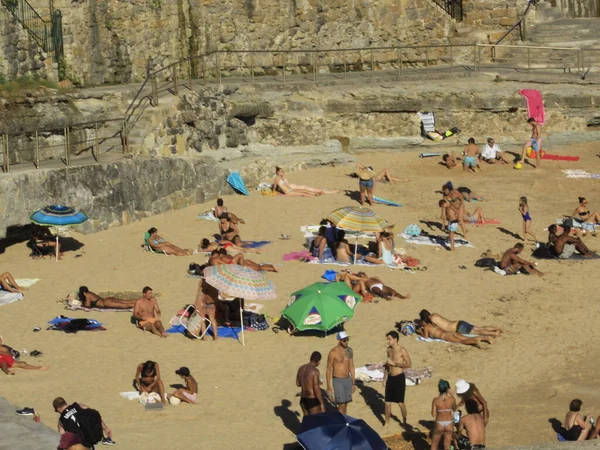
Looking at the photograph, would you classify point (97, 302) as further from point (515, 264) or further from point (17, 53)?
point (17, 53)

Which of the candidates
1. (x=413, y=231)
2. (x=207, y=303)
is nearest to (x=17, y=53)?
(x=413, y=231)

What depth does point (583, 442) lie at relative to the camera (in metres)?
13.4

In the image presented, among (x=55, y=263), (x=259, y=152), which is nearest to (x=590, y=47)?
(x=259, y=152)

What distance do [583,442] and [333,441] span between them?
2.41 m

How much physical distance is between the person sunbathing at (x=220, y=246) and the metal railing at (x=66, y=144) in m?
2.76

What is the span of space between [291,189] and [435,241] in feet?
12.9

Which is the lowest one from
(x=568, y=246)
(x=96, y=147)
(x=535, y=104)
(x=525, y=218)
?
(x=568, y=246)

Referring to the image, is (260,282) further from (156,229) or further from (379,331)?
(156,229)

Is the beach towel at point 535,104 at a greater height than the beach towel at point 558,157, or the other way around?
the beach towel at point 535,104

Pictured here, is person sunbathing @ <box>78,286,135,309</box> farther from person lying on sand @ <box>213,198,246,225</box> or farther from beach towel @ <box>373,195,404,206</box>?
beach towel @ <box>373,195,404,206</box>

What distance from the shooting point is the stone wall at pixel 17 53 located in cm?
2775

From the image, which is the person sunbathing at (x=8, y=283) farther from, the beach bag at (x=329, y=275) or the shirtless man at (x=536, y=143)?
the shirtless man at (x=536, y=143)

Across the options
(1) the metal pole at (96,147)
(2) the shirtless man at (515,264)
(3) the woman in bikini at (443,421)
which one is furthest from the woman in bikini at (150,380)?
(1) the metal pole at (96,147)

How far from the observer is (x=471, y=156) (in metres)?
29.0
